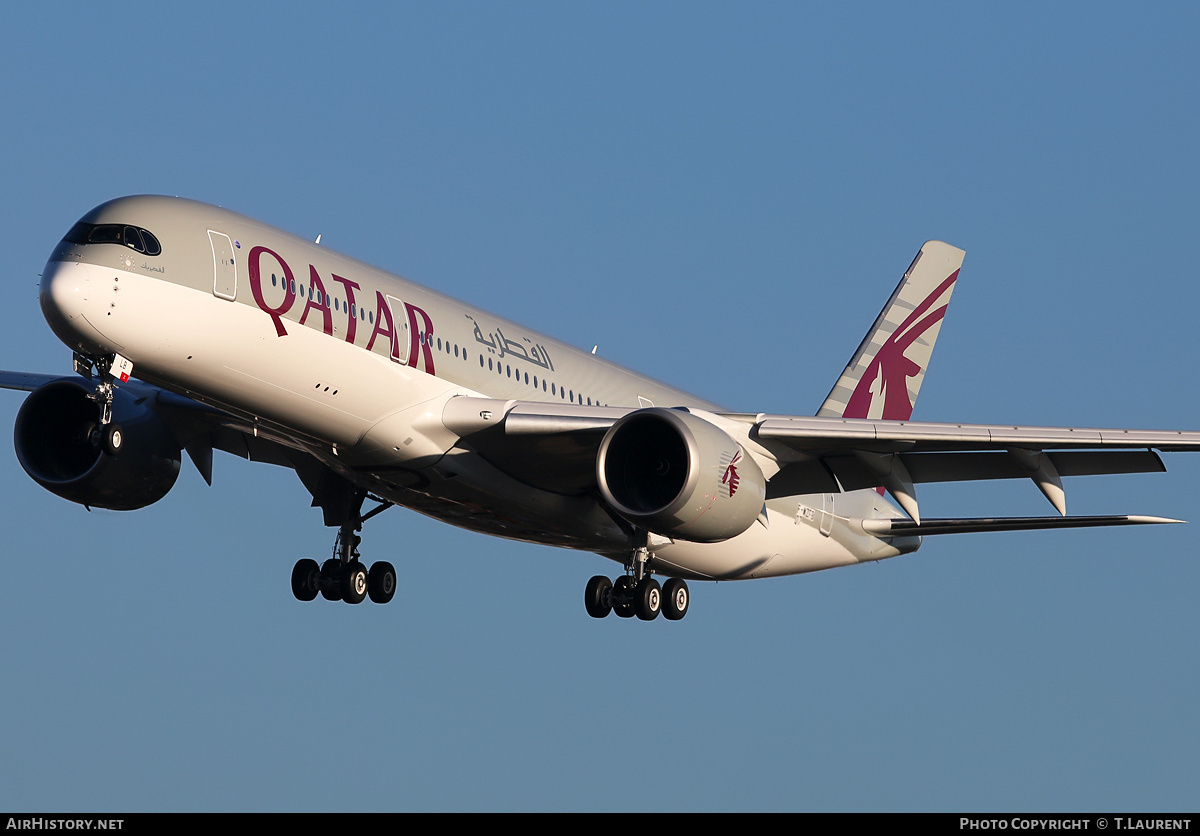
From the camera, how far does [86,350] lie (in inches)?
861

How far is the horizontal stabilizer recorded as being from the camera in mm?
26719

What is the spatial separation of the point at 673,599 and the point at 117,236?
12.9 metres

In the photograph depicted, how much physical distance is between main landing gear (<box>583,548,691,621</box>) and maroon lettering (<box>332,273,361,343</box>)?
7.47 m

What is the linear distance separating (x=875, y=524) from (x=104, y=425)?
17466 millimetres

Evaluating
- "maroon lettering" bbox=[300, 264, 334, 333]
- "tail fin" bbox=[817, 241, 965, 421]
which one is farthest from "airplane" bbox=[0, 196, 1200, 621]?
"tail fin" bbox=[817, 241, 965, 421]

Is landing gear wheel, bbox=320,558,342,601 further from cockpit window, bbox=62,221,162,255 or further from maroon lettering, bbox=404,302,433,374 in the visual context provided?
cockpit window, bbox=62,221,162,255

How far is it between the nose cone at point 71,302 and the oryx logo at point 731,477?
380 inches

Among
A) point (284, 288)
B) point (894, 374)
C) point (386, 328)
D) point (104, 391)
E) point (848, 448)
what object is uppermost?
point (894, 374)

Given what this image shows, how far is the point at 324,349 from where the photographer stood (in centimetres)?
2366

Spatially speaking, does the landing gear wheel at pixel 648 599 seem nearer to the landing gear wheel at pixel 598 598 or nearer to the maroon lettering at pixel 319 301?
the landing gear wheel at pixel 598 598

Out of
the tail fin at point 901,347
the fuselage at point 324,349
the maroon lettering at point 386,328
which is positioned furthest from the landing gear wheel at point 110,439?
the tail fin at point 901,347

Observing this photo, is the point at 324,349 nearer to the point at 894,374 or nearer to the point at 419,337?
the point at 419,337

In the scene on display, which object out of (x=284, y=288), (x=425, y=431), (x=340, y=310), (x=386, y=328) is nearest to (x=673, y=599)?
(x=425, y=431)
